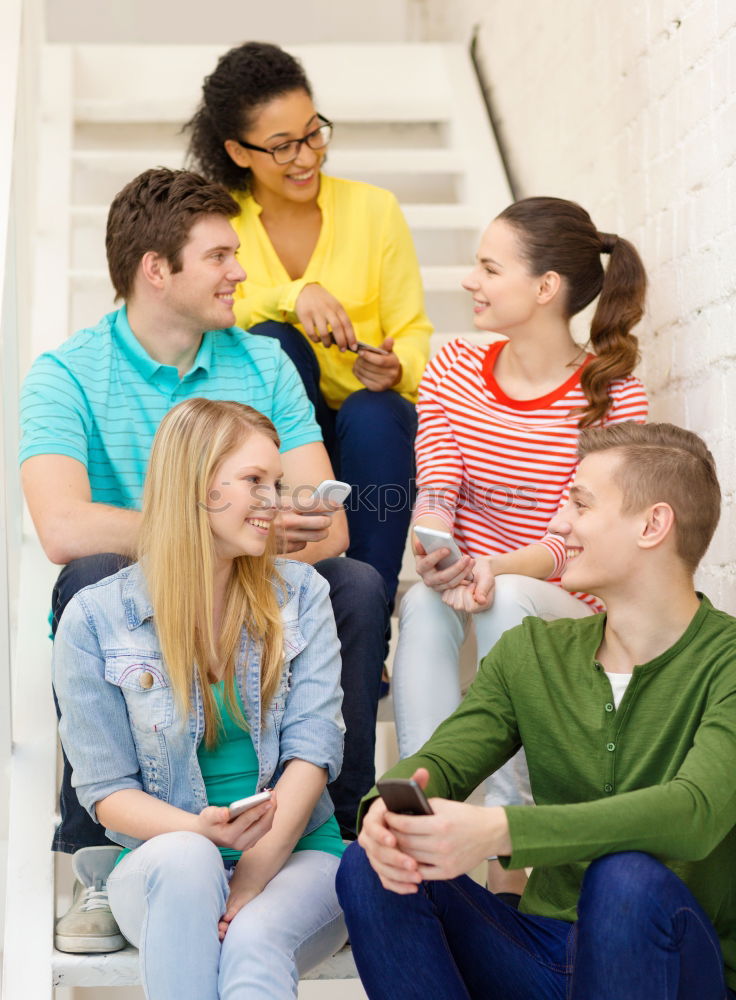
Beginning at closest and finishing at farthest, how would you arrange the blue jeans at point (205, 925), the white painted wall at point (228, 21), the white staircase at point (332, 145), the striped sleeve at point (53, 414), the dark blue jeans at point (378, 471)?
the blue jeans at point (205, 925), the striped sleeve at point (53, 414), the dark blue jeans at point (378, 471), the white staircase at point (332, 145), the white painted wall at point (228, 21)

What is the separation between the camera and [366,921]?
4.72 feet

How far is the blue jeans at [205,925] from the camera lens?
148 cm

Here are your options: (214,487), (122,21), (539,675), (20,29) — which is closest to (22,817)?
(214,487)

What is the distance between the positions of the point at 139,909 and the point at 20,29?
1837 mm

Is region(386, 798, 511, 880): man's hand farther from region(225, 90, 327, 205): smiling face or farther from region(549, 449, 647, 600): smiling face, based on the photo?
region(225, 90, 327, 205): smiling face

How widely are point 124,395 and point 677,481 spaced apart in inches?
38.1

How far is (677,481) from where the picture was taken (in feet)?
5.35

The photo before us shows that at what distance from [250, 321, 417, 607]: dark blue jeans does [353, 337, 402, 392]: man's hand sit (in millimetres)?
19

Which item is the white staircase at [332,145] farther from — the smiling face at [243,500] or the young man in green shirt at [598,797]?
the young man in green shirt at [598,797]

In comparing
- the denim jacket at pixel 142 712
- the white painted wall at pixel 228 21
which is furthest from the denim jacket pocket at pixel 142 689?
the white painted wall at pixel 228 21

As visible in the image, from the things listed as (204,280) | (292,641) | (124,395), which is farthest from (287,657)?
(204,280)

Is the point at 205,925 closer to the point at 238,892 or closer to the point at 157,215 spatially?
the point at 238,892

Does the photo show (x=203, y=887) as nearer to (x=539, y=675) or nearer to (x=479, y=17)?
(x=539, y=675)

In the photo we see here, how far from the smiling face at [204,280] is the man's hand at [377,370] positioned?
0.34 metres
